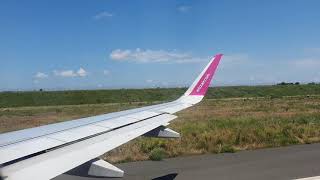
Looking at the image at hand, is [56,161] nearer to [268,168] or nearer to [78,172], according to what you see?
[78,172]

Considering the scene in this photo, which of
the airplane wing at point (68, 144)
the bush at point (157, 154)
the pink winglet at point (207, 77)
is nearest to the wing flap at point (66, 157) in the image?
the airplane wing at point (68, 144)

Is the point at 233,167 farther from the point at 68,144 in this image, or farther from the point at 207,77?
the point at 68,144

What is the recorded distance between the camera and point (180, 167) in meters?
10.4

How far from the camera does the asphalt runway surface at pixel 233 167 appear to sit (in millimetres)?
9328

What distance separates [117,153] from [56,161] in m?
7.72

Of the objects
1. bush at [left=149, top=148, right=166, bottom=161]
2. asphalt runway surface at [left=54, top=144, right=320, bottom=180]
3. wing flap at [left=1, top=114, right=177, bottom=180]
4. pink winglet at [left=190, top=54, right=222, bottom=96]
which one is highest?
pink winglet at [left=190, top=54, right=222, bottom=96]

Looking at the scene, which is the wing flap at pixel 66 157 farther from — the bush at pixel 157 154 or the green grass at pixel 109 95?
the green grass at pixel 109 95

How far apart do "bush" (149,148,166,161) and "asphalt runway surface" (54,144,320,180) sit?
7.9 inches

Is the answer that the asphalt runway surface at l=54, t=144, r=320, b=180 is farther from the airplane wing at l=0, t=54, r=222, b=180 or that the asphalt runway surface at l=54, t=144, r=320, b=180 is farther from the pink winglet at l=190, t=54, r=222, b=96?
the airplane wing at l=0, t=54, r=222, b=180

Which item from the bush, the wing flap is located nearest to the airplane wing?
the wing flap

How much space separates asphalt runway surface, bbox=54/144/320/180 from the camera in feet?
30.6

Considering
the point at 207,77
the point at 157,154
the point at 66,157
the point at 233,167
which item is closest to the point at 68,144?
the point at 66,157

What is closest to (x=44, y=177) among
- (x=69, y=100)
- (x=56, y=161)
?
(x=56, y=161)

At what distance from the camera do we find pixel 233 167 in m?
10.4
